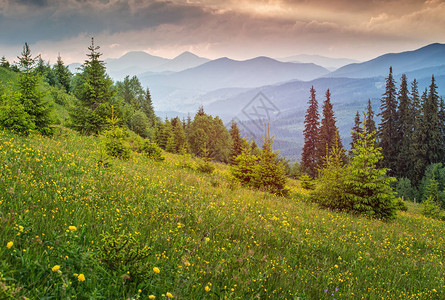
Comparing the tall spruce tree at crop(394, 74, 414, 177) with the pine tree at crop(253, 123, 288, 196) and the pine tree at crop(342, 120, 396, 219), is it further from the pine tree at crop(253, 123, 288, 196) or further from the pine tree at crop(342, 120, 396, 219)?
the pine tree at crop(253, 123, 288, 196)

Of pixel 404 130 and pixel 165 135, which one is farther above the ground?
pixel 165 135

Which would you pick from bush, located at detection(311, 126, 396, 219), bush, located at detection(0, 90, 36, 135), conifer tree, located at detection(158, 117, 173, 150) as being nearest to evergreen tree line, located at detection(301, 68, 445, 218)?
conifer tree, located at detection(158, 117, 173, 150)

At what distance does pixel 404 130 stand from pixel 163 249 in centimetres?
6426

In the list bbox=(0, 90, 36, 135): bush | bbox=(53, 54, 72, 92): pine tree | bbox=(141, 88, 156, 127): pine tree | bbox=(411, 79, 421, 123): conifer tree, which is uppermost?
bbox=(53, 54, 72, 92): pine tree

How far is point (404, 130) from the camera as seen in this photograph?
172ft

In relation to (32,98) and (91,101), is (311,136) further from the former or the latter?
(32,98)

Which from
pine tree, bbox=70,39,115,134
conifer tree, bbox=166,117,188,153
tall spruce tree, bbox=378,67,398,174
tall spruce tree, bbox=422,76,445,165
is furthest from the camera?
tall spruce tree, bbox=378,67,398,174

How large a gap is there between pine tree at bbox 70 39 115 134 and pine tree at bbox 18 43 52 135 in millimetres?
8434

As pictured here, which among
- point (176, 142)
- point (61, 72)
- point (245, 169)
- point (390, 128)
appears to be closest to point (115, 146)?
point (245, 169)

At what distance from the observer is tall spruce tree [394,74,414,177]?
166 ft

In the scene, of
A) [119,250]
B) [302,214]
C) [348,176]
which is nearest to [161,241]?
[119,250]

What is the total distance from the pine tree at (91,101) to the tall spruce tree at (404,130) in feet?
189

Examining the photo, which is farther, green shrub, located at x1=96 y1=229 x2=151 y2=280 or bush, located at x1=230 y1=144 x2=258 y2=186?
bush, located at x1=230 y1=144 x2=258 y2=186

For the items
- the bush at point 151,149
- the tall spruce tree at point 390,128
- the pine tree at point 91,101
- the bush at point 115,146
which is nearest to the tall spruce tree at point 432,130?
the tall spruce tree at point 390,128
